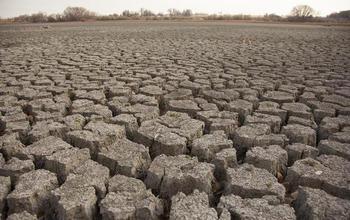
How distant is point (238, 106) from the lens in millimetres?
3379

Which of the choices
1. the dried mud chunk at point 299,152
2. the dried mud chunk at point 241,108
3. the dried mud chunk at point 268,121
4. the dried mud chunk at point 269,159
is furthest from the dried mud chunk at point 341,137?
the dried mud chunk at point 241,108

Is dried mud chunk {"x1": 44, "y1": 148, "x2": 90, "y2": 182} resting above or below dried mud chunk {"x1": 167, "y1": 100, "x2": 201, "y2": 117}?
above

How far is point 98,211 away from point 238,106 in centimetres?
196

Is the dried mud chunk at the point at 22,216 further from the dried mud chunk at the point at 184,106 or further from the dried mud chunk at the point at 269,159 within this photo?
the dried mud chunk at the point at 184,106

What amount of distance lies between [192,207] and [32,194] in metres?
0.84

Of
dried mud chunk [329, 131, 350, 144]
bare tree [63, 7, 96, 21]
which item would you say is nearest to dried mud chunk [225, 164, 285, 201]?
dried mud chunk [329, 131, 350, 144]

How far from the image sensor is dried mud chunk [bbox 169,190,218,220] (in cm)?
166

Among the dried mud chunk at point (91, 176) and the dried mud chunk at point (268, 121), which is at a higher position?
the dried mud chunk at point (91, 176)

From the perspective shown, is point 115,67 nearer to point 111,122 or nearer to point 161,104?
point 161,104

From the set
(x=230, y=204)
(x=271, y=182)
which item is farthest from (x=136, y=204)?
(x=271, y=182)

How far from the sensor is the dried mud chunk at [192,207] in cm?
166

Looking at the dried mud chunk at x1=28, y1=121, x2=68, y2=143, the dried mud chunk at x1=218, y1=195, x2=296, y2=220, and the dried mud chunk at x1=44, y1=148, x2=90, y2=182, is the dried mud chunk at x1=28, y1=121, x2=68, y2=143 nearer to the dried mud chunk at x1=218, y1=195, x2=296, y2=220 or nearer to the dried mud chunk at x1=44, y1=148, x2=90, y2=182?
the dried mud chunk at x1=44, y1=148, x2=90, y2=182

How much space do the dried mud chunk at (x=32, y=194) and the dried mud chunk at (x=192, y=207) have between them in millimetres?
674

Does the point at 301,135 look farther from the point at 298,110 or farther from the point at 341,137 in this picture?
the point at 298,110
